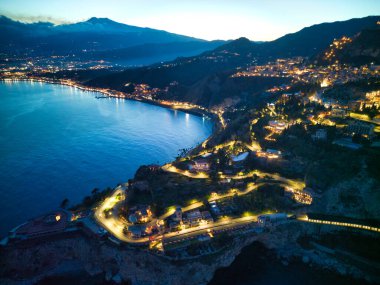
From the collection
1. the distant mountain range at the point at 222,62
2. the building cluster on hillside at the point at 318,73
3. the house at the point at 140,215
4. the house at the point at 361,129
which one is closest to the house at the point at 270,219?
the house at the point at 140,215

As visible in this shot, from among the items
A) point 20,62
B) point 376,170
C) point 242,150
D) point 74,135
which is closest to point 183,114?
point 74,135

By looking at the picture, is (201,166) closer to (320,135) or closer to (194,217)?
(194,217)

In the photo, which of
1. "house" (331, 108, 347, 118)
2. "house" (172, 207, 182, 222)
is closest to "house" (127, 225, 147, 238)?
"house" (172, 207, 182, 222)

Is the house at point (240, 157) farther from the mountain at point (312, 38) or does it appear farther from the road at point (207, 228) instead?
the mountain at point (312, 38)

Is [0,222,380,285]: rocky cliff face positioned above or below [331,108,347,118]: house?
below

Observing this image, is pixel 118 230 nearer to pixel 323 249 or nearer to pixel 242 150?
pixel 323 249

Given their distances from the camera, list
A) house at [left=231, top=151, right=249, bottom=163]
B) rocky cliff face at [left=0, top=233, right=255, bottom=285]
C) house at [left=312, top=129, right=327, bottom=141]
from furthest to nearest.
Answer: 1. house at [left=231, top=151, right=249, bottom=163]
2. house at [left=312, top=129, right=327, bottom=141]
3. rocky cliff face at [left=0, top=233, right=255, bottom=285]

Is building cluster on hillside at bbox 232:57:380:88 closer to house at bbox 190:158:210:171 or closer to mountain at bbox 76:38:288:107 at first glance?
mountain at bbox 76:38:288:107

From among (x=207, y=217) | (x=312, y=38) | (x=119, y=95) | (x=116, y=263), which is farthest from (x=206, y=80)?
(x=116, y=263)
